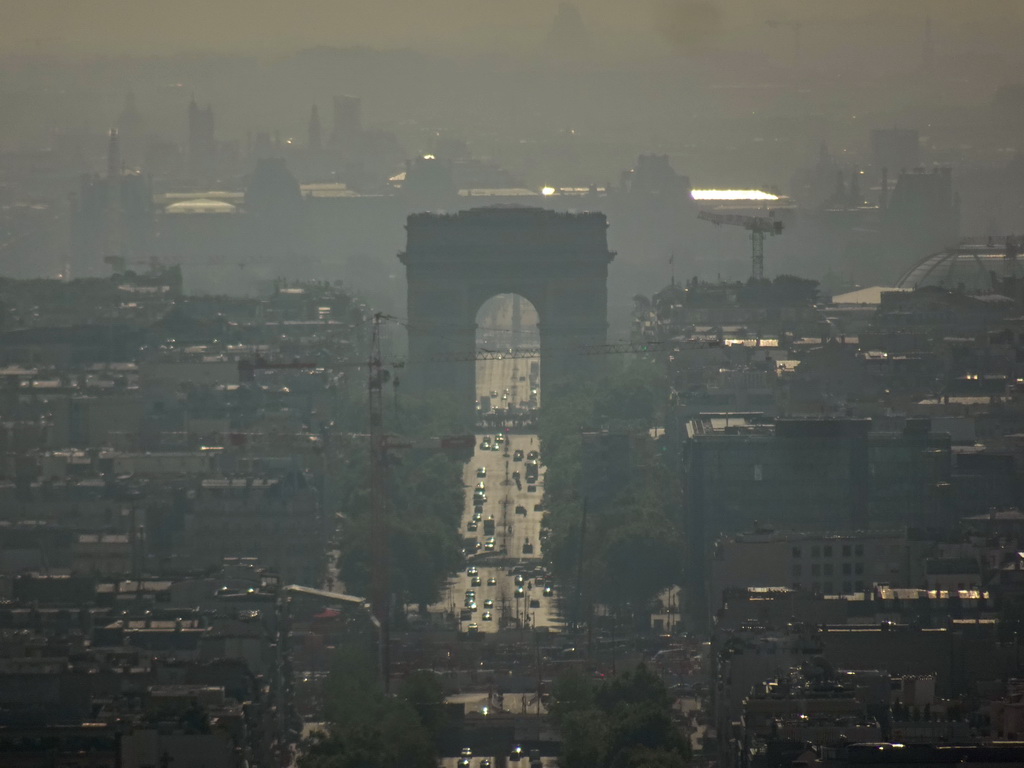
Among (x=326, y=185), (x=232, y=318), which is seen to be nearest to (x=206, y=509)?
(x=232, y=318)

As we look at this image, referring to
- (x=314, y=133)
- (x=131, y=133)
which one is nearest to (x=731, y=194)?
(x=131, y=133)

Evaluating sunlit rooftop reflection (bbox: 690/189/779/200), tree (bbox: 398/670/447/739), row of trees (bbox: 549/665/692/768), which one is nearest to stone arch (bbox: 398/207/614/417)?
tree (bbox: 398/670/447/739)

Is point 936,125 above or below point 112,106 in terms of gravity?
below

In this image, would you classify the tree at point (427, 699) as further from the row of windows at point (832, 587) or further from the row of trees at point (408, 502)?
the row of trees at point (408, 502)

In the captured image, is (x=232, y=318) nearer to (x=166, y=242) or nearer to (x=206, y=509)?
(x=206, y=509)

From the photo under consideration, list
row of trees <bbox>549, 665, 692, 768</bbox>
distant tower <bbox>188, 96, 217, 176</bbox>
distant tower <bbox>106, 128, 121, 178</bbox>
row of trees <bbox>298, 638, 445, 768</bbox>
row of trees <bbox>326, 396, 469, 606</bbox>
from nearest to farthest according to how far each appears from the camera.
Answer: row of trees <bbox>298, 638, 445, 768</bbox> → row of trees <bbox>549, 665, 692, 768</bbox> → row of trees <bbox>326, 396, 469, 606</bbox> → distant tower <bbox>106, 128, 121, 178</bbox> → distant tower <bbox>188, 96, 217, 176</bbox>

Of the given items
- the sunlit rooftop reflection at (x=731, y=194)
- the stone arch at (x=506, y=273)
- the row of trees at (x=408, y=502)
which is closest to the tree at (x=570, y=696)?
the row of trees at (x=408, y=502)

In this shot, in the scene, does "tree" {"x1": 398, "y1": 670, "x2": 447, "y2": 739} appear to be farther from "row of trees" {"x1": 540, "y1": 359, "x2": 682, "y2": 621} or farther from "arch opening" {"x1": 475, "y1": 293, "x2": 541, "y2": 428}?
"arch opening" {"x1": 475, "y1": 293, "x2": 541, "y2": 428}
